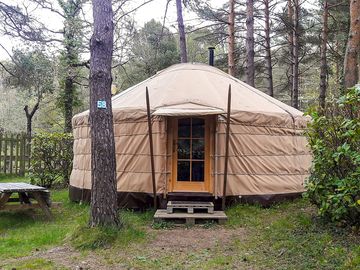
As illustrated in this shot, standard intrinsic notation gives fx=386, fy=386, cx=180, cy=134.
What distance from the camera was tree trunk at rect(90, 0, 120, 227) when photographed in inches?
186

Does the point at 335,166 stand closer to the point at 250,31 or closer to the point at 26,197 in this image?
the point at 26,197

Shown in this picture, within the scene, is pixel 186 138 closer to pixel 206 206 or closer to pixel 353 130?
pixel 206 206

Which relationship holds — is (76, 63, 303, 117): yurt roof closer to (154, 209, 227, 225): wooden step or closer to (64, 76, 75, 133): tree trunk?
(154, 209, 227, 225): wooden step

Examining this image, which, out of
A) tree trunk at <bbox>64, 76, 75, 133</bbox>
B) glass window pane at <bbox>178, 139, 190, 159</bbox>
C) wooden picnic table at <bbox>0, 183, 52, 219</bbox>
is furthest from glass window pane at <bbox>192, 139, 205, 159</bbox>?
tree trunk at <bbox>64, 76, 75, 133</bbox>

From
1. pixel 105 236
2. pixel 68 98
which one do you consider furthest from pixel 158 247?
pixel 68 98

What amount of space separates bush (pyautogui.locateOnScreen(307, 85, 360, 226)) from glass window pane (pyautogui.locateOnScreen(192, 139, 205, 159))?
210 cm

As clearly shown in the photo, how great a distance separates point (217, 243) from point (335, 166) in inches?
67.2

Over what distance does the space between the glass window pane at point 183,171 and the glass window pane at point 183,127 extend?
1.62ft

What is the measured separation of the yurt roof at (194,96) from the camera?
6.51 metres

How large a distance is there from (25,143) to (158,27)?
30.9ft

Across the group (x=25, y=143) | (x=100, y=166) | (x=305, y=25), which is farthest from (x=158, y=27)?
(x=100, y=166)

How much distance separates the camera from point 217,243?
4805mm

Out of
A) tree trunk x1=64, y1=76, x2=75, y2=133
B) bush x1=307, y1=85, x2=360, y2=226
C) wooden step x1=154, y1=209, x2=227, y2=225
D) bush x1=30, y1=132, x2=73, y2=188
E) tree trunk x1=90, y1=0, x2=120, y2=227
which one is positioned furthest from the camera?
tree trunk x1=64, y1=76, x2=75, y2=133

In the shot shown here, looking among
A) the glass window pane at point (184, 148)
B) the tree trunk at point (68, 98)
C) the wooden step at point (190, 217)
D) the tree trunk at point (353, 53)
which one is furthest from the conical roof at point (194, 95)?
the tree trunk at point (68, 98)
